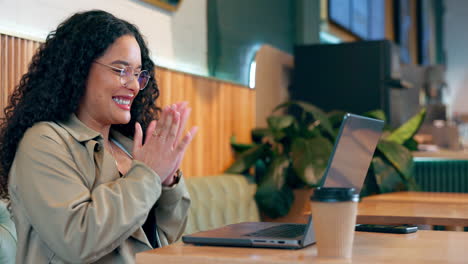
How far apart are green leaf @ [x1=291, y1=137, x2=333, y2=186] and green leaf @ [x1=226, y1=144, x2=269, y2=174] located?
185 mm

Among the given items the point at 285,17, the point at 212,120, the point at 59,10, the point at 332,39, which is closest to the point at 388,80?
the point at 285,17

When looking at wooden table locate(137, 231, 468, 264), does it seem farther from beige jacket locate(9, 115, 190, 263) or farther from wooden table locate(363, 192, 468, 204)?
wooden table locate(363, 192, 468, 204)

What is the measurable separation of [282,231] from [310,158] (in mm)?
1606

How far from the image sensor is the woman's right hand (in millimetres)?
1527

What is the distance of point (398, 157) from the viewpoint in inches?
128

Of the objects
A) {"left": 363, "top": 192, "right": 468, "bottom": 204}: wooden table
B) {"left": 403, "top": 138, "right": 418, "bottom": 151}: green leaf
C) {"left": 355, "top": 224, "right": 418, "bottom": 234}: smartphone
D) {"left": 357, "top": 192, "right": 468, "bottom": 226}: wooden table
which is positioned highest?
{"left": 403, "top": 138, "right": 418, "bottom": 151}: green leaf

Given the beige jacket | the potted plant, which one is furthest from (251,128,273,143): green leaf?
the beige jacket

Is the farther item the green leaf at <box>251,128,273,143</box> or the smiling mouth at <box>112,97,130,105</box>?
the green leaf at <box>251,128,273,143</box>

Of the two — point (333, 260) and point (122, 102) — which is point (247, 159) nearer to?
point (122, 102)

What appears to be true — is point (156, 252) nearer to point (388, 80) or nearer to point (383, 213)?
point (383, 213)

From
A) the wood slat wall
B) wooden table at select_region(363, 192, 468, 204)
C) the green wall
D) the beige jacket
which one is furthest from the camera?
the green wall

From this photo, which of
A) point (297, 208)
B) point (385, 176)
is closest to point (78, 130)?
point (297, 208)

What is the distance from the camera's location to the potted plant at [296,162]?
311 centimetres

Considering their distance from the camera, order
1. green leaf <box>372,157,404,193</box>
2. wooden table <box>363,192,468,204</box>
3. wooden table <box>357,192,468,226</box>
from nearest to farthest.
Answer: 1. wooden table <box>357,192,468,226</box>
2. wooden table <box>363,192,468,204</box>
3. green leaf <box>372,157,404,193</box>
